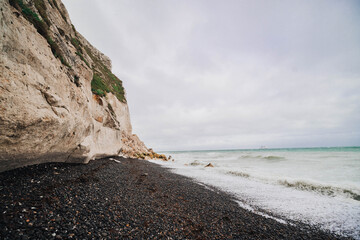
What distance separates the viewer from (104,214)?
3922 mm

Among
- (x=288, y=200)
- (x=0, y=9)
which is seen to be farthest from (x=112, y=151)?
(x=288, y=200)

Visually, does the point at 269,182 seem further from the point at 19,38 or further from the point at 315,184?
the point at 19,38

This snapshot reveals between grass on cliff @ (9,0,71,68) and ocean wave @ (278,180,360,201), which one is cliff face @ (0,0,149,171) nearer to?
grass on cliff @ (9,0,71,68)

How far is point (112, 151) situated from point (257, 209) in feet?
41.0

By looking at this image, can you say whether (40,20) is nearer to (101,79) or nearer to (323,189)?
(101,79)

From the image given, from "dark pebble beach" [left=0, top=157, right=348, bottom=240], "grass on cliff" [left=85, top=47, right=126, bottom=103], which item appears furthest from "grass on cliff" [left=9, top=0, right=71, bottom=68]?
"grass on cliff" [left=85, top=47, right=126, bottom=103]

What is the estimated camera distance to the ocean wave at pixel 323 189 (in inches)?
347

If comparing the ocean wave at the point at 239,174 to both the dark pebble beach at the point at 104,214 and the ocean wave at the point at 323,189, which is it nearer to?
the ocean wave at the point at 323,189

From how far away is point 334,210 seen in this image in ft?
22.2

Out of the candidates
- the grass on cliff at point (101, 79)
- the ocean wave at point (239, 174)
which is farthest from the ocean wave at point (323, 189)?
the grass on cliff at point (101, 79)

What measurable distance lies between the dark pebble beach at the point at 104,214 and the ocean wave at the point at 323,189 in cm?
643

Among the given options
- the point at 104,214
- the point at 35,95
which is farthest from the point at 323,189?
the point at 35,95

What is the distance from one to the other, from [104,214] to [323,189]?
44.4 feet

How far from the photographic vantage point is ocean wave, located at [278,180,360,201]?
347 inches
